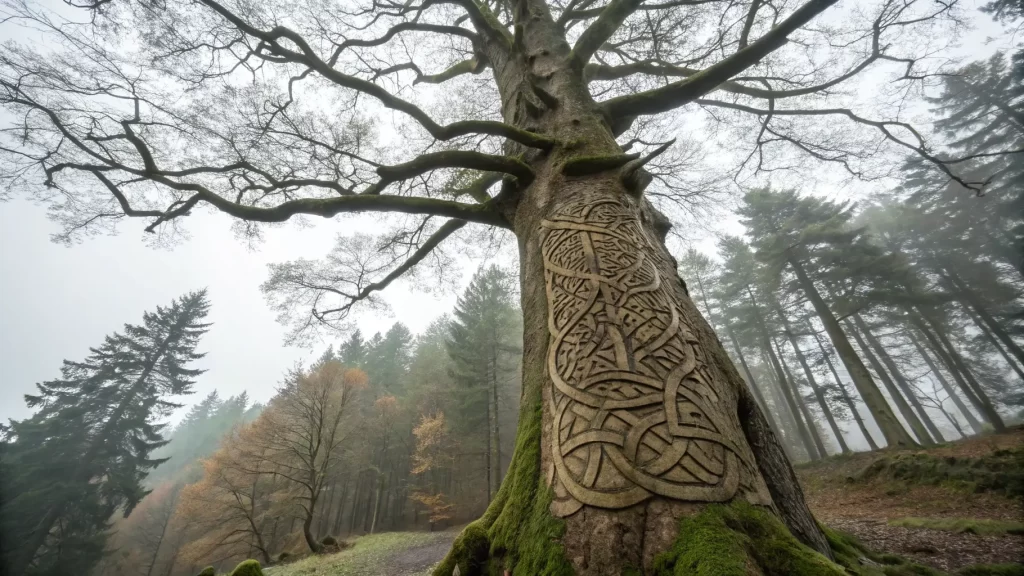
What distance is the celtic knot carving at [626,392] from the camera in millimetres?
1215

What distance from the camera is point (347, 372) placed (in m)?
17.3

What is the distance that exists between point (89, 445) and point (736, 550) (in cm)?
2765

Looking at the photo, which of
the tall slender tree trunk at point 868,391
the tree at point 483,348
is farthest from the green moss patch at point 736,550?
the tree at point 483,348

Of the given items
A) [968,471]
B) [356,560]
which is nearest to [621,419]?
[968,471]

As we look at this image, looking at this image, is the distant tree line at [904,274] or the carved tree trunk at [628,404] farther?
the distant tree line at [904,274]

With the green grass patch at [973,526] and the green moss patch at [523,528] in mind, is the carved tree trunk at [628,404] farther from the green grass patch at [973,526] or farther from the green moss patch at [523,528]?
the green grass patch at [973,526]

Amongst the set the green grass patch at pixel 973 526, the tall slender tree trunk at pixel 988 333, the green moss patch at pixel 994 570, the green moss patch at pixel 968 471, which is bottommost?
the green moss patch at pixel 994 570

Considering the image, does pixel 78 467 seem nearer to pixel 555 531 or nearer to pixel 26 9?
pixel 26 9

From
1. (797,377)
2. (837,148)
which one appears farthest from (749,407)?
(797,377)

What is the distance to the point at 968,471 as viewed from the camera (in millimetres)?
6559

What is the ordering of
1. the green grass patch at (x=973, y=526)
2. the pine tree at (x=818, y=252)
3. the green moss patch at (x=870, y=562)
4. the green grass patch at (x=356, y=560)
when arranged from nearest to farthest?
the green moss patch at (x=870, y=562), the green grass patch at (x=973, y=526), the green grass patch at (x=356, y=560), the pine tree at (x=818, y=252)

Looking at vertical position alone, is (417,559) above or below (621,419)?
below

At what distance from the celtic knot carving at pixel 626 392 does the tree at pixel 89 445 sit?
25.2 m

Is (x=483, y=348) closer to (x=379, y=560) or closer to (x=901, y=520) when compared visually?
(x=379, y=560)
